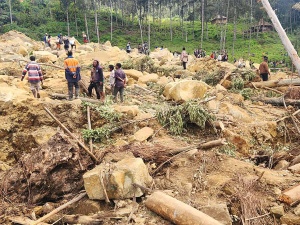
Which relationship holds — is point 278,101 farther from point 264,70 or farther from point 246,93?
point 264,70

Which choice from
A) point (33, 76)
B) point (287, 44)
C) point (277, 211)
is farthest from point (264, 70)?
point (277, 211)

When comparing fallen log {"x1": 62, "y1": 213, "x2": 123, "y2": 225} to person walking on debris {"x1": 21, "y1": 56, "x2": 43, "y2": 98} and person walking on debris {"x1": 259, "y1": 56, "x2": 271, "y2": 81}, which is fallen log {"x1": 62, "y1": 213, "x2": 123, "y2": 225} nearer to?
person walking on debris {"x1": 21, "y1": 56, "x2": 43, "y2": 98}

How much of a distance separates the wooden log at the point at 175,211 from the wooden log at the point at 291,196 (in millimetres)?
1294

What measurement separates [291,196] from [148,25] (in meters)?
48.8

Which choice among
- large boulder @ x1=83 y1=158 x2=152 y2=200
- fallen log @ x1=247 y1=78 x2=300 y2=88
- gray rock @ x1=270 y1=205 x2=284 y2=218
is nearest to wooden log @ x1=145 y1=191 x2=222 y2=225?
large boulder @ x1=83 y1=158 x2=152 y2=200

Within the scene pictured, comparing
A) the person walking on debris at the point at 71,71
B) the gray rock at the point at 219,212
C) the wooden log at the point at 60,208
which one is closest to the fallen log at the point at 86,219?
the wooden log at the point at 60,208

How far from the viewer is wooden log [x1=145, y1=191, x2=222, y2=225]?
4.02 metres

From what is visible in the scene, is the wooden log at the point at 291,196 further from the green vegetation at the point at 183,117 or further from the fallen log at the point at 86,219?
the green vegetation at the point at 183,117

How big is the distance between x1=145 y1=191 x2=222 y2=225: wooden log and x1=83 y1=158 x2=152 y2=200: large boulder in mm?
363

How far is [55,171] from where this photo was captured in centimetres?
540

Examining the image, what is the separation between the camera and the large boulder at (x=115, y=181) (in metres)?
Result: 4.75

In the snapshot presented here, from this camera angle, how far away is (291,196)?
4.62 metres

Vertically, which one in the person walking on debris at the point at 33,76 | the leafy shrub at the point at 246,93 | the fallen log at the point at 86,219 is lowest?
the fallen log at the point at 86,219

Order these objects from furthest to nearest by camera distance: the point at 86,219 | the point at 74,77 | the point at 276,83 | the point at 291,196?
the point at 276,83 → the point at 74,77 → the point at 291,196 → the point at 86,219
